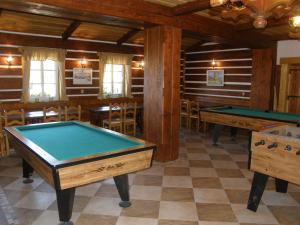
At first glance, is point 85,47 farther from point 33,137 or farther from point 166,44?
point 33,137

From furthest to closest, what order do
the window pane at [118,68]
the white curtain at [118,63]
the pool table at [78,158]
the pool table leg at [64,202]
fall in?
1. the window pane at [118,68]
2. the white curtain at [118,63]
3. the pool table leg at [64,202]
4. the pool table at [78,158]

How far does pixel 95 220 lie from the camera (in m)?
3.13

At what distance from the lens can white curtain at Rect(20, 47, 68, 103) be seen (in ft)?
22.6

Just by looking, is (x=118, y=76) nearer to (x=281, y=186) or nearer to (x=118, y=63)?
(x=118, y=63)

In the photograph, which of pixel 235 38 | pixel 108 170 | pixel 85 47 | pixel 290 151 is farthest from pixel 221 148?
pixel 85 47

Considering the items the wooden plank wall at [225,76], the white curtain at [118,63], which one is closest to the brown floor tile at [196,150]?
the wooden plank wall at [225,76]

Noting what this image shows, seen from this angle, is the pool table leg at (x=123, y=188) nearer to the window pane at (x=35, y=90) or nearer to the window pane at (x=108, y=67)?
the window pane at (x=35, y=90)

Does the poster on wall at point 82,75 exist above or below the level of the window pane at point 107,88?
above

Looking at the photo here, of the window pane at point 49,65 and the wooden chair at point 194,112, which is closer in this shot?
the window pane at point 49,65

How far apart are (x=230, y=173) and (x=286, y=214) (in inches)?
56.5

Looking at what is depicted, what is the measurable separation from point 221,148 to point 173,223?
3639 mm

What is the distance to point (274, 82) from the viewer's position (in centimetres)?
792

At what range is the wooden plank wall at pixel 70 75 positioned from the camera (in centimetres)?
670

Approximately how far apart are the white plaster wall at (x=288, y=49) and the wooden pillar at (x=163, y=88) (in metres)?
4.17
